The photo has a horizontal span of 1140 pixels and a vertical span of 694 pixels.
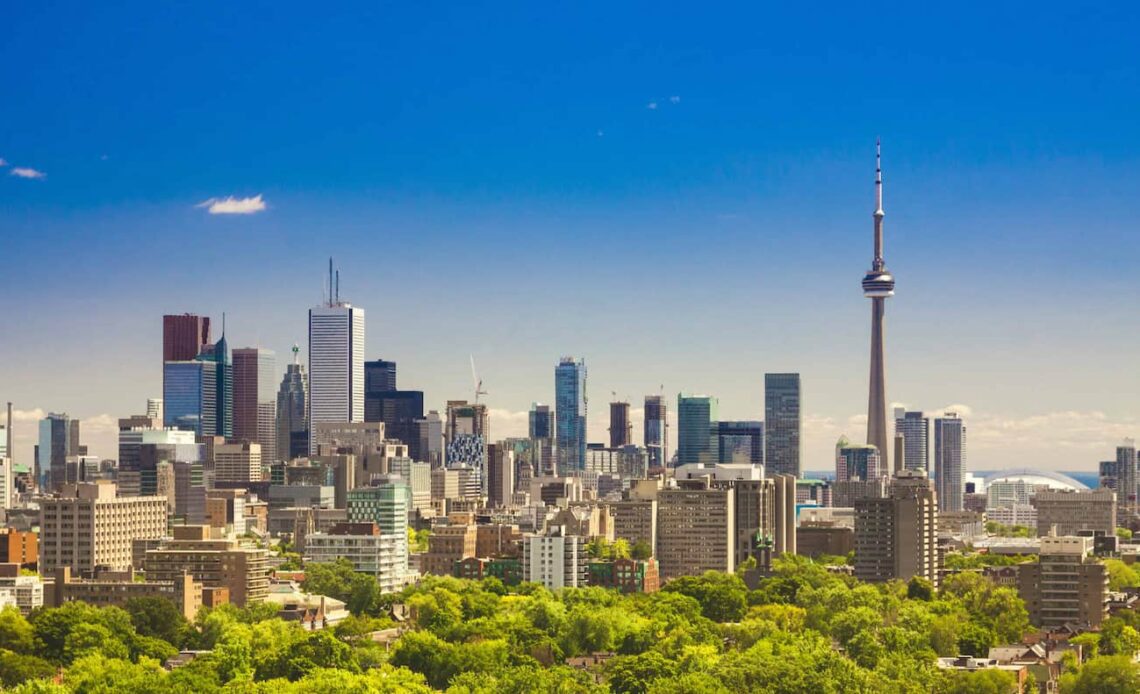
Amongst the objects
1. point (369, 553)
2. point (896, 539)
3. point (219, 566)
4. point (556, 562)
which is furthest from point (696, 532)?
point (219, 566)

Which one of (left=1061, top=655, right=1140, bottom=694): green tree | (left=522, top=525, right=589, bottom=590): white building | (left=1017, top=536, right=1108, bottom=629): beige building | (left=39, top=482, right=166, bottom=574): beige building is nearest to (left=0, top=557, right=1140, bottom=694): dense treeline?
(left=1061, top=655, right=1140, bottom=694): green tree

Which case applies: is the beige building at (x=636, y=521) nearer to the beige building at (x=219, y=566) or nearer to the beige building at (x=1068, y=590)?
the beige building at (x=219, y=566)

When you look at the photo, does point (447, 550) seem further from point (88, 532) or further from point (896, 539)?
point (896, 539)

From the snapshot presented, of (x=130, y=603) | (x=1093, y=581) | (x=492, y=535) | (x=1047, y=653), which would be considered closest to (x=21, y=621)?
(x=130, y=603)

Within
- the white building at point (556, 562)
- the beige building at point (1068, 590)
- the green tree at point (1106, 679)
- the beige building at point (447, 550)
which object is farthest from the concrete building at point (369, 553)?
the green tree at point (1106, 679)

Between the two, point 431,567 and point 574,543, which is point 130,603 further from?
point 431,567

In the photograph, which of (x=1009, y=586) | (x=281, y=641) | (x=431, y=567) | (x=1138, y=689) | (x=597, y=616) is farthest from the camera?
(x=431, y=567)
